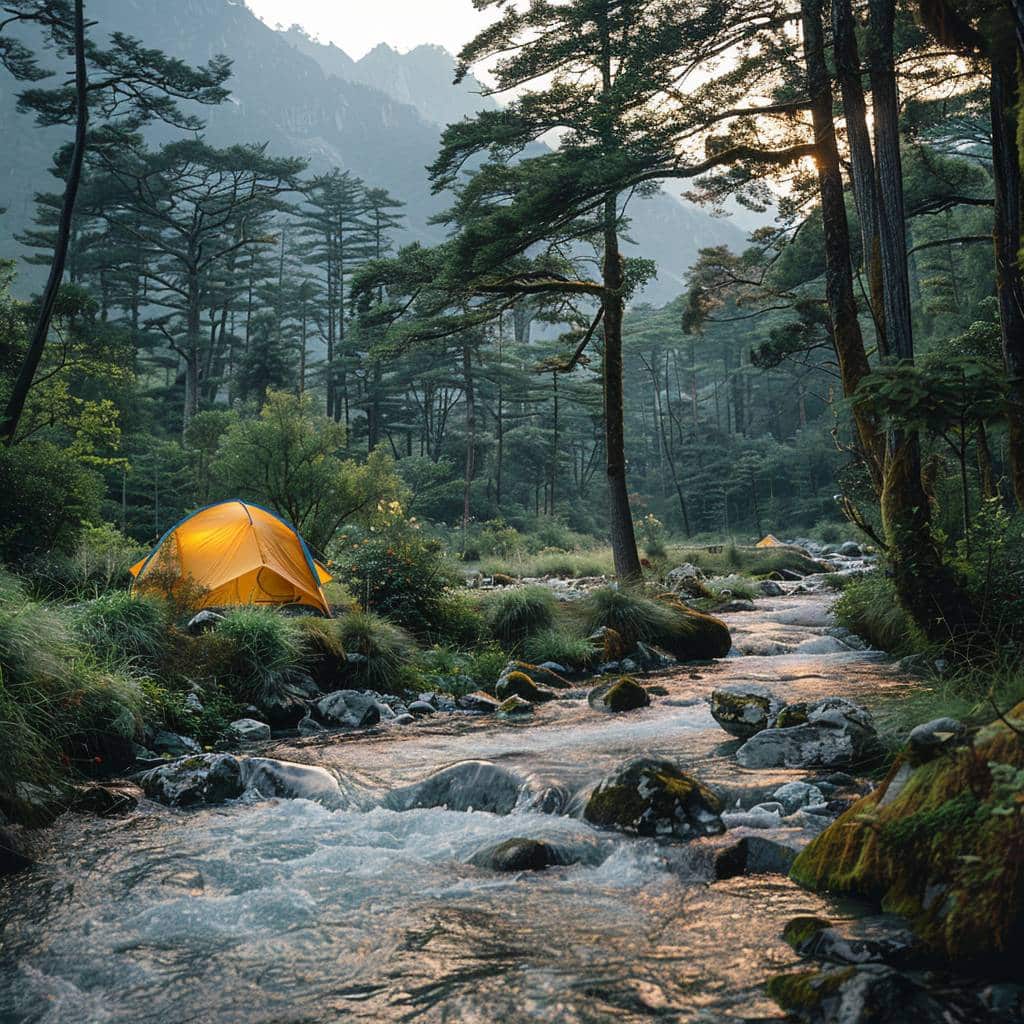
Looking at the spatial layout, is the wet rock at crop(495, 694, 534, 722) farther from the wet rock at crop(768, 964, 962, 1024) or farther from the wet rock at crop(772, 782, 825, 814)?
the wet rock at crop(768, 964, 962, 1024)

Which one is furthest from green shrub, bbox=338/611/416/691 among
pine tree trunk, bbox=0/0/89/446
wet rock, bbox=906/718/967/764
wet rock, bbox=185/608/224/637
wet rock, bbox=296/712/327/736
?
pine tree trunk, bbox=0/0/89/446

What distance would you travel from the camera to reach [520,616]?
10.6 meters

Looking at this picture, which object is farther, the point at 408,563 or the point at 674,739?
the point at 408,563

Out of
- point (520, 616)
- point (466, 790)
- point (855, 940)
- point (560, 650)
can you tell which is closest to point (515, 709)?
point (560, 650)

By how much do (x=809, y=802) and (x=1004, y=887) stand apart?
1848mm

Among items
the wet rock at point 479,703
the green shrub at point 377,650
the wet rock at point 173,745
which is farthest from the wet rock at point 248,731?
the wet rock at point 479,703

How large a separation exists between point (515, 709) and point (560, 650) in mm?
2240

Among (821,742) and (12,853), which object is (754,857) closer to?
(821,742)

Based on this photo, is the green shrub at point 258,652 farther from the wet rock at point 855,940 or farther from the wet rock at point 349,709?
the wet rock at point 855,940

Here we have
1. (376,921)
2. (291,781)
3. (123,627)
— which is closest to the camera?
(376,921)

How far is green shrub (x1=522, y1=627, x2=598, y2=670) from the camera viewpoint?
9.77 m

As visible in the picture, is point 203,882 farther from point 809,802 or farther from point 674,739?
point 674,739

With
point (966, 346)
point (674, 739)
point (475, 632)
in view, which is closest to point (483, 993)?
point (674, 739)

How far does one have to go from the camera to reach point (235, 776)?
5.28 meters
